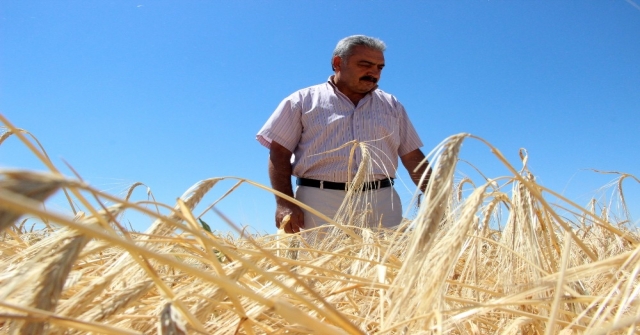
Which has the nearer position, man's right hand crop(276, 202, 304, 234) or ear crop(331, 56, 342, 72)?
man's right hand crop(276, 202, 304, 234)

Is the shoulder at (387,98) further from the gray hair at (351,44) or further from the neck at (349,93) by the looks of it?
the gray hair at (351,44)

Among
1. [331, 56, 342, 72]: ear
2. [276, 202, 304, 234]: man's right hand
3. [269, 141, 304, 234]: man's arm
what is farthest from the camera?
[331, 56, 342, 72]: ear

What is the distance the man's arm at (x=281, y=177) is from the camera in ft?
7.99

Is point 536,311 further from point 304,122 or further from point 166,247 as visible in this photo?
point 304,122

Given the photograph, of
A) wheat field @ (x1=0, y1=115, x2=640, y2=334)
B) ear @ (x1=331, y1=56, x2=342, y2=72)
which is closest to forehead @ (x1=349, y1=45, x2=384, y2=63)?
ear @ (x1=331, y1=56, x2=342, y2=72)

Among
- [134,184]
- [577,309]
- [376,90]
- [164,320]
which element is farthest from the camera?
[376,90]

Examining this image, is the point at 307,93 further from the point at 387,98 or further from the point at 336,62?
the point at 387,98

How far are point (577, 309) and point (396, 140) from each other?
2.10 m

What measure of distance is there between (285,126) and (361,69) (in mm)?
485

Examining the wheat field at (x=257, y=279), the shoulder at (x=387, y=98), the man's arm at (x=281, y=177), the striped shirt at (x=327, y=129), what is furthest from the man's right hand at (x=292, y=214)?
the wheat field at (x=257, y=279)

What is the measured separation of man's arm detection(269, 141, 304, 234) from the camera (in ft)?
7.99

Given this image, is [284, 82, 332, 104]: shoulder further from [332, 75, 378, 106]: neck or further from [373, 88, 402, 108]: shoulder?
[373, 88, 402, 108]: shoulder

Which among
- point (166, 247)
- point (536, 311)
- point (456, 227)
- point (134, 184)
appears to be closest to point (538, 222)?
point (536, 311)

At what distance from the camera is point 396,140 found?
2658mm
